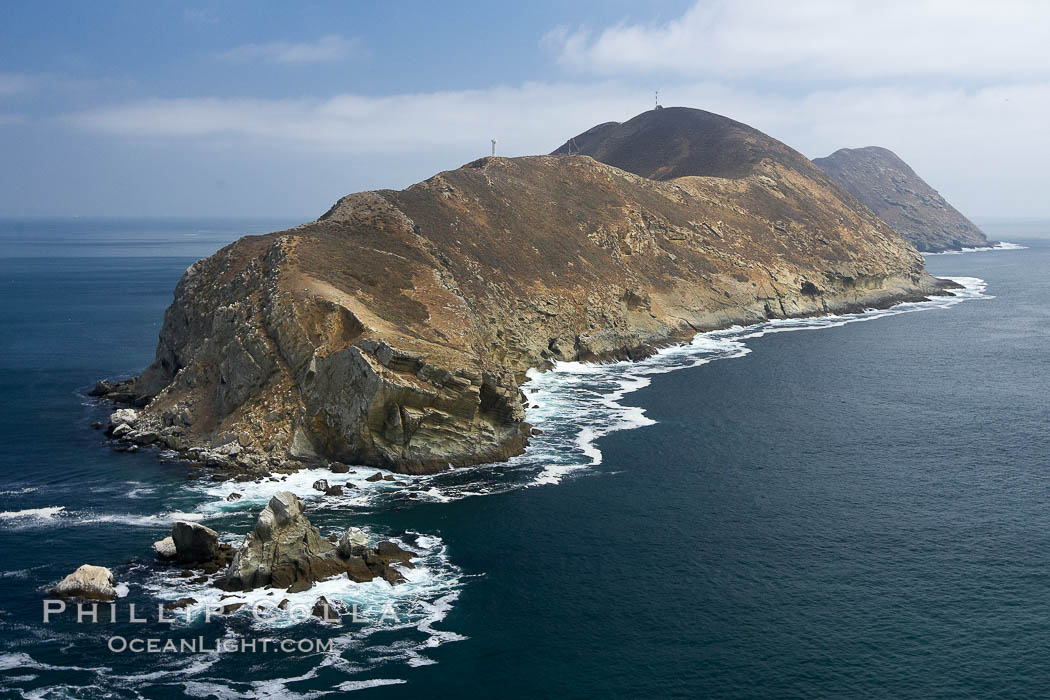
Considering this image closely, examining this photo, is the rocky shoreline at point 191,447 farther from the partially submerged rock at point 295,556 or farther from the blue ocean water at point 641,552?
the partially submerged rock at point 295,556

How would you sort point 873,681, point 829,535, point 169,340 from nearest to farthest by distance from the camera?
point 873,681 → point 829,535 → point 169,340

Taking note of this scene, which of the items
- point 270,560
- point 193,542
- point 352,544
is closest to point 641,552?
point 352,544

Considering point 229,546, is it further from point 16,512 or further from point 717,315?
point 717,315

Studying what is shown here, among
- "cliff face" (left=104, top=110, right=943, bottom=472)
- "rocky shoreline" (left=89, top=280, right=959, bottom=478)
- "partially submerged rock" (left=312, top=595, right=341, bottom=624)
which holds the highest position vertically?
"cliff face" (left=104, top=110, right=943, bottom=472)

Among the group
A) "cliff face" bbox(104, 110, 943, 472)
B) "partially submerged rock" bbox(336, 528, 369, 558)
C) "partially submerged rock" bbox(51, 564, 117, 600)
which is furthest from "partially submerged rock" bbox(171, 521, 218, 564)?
"cliff face" bbox(104, 110, 943, 472)

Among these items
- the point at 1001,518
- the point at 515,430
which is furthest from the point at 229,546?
the point at 1001,518

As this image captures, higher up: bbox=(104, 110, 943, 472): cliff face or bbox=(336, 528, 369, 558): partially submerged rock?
bbox=(104, 110, 943, 472): cliff face

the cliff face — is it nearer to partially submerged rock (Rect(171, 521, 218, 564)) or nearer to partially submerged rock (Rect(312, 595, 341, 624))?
partially submerged rock (Rect(171, 521, 218, 564))
